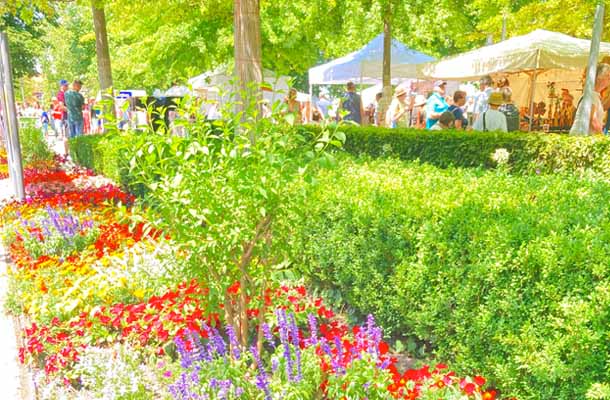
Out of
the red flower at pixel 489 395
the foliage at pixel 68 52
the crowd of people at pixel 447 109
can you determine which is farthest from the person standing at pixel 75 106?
the foliage at pixel 68 52

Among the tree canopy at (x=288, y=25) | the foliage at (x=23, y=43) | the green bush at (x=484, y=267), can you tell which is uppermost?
the foliage at (x=23, y=43)

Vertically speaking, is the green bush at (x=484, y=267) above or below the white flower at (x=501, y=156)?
below

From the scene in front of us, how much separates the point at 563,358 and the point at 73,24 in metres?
48.2

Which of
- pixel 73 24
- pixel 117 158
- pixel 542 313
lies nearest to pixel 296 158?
pixel 542 313

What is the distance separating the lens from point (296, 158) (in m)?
2.85

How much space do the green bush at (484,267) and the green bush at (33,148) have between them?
1037 centimetres

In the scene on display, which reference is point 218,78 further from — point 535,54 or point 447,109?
point 535,54

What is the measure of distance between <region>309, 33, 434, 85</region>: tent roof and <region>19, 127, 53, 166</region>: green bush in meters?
7.61

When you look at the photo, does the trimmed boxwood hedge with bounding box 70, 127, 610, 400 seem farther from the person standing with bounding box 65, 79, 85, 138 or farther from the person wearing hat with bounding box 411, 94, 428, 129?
the person standing with bounding box 65, 79, 85, 138

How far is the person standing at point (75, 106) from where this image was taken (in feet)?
44.5

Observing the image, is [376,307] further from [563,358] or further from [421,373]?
[563,358]

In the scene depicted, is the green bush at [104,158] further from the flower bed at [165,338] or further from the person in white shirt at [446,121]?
the person in white shirt at [446,121]

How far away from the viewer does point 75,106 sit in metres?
13.8

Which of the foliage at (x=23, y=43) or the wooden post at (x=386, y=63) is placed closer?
the wooden post at (x=386, y=63)
